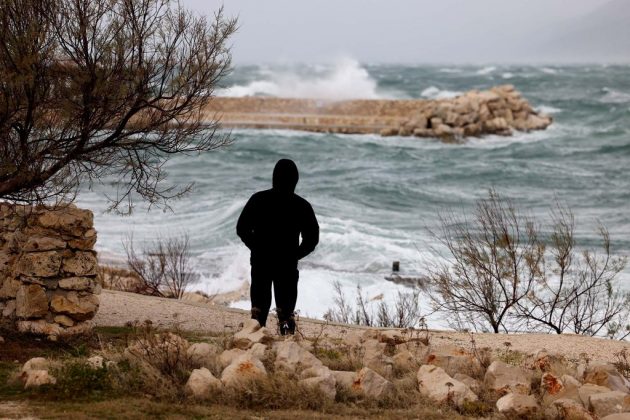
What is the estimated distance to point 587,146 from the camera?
5594 cm

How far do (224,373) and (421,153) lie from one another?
1715 inches

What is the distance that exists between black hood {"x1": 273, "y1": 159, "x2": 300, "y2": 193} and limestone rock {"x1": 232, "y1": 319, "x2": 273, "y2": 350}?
138 centimetres

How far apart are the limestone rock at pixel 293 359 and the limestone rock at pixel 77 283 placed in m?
3.09

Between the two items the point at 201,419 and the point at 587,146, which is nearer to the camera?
the point at 201,419

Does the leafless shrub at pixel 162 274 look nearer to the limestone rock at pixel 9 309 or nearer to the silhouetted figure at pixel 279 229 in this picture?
the limestone rock at pixel 9 309

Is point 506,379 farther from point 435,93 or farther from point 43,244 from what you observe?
point 435,93

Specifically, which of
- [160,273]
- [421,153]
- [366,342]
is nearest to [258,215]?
[366,342]

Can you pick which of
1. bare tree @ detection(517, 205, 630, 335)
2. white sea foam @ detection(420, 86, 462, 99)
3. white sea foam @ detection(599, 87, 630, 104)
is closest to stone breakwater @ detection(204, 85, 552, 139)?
white sea foam @ detection(599, 87, 630, 104)

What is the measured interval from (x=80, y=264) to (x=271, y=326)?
323 centimetres

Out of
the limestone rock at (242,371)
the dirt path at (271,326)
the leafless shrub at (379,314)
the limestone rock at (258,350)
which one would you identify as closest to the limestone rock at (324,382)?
the limestone rock at (242,371)

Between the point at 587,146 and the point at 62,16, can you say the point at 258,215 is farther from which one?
the point at 587,146

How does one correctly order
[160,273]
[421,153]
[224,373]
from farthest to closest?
[421,153] < [160,273] < [224,373]

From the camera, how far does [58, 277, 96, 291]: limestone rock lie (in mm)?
11234

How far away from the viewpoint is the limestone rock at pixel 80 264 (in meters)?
11.2
